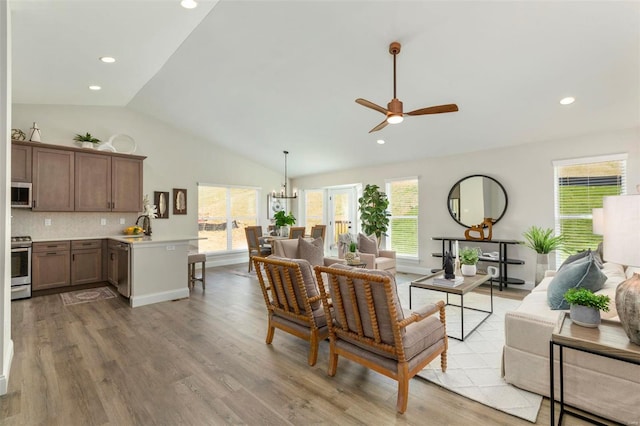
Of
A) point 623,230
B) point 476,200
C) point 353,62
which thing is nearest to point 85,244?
point 353,62

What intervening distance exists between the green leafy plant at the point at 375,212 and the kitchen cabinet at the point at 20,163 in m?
6.06

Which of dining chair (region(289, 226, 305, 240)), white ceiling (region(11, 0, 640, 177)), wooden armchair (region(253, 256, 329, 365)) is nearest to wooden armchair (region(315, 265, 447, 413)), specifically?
wooden armchair (region(253, 256, 329, 365))

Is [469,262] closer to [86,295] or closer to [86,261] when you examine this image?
[86,295]

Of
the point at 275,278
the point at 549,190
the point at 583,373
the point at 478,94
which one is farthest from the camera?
the point at 549,190

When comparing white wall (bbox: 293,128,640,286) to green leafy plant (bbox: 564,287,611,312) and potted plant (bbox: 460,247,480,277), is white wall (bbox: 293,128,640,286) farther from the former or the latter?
green leafy plant (bbox: 564,287,611,312)

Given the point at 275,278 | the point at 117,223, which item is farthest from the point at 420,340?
the point at 117,223

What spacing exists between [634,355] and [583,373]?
0.66 metres

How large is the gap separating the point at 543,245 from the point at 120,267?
6650mm

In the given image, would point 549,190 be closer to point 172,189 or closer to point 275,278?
point 275,278

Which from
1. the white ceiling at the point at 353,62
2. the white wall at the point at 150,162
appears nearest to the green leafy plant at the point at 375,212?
the white ceiling at the point at 353,62

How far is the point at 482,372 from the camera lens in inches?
99.4

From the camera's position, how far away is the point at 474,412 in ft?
6.69

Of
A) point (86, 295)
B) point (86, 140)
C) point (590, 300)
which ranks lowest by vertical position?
point (86, 295)

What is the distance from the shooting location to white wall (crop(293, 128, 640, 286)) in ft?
15.1
